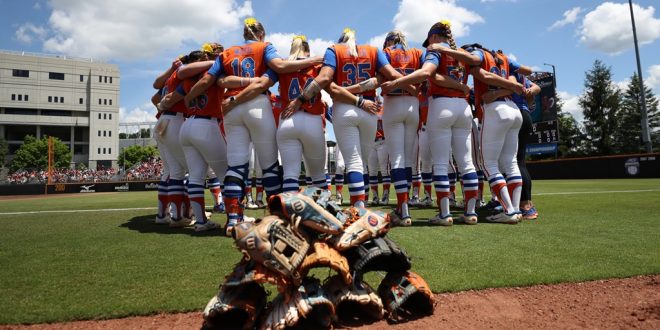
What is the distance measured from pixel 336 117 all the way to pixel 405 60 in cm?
151

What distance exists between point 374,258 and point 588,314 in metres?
1.30

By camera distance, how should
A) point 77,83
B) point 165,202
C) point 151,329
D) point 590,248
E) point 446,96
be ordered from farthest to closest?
point 77,83 < point 165,202 < point 446,96 < point 590,248 < point 151,329

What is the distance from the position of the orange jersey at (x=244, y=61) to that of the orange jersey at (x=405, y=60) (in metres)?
1.72

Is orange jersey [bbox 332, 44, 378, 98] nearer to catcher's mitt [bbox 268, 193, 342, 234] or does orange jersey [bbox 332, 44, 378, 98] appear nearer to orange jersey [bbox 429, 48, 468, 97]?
orange jersey [bbox 429, 48, 468, 97]

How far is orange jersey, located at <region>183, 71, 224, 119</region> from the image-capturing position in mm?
4867

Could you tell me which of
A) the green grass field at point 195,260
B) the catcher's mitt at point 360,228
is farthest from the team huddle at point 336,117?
the catcher's mitt at point 360,228

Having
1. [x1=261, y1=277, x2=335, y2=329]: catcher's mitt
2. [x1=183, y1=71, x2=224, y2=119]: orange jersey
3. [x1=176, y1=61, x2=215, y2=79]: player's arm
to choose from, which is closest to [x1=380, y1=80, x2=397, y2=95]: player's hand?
[x1=183, y1=71, x2=224, y2=119]: orange jersey

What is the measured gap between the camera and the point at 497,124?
17.5 feet

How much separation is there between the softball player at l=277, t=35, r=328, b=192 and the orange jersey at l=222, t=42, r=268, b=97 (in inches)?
12.6

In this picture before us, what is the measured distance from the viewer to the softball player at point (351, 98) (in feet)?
13.4

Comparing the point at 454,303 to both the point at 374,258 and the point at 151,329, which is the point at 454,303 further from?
the point at 151,329

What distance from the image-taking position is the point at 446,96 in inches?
199

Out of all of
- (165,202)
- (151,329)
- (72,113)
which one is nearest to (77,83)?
(72,113)

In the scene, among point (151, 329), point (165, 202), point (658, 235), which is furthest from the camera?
point (165, 202)
